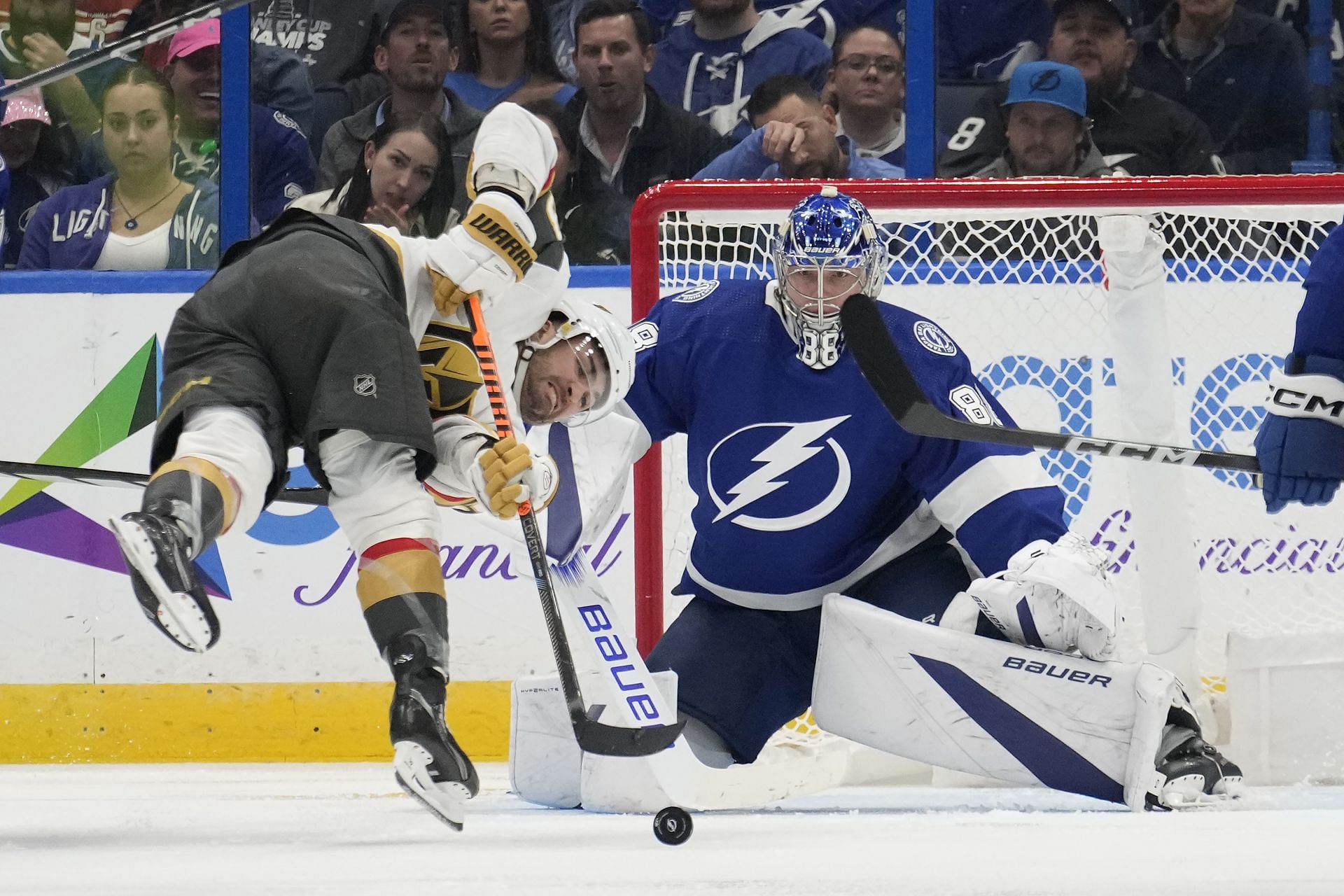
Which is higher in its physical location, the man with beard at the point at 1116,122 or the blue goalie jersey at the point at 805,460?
the man with beard at the point at 1116,122

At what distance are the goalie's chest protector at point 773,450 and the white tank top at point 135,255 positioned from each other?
1.71 metres

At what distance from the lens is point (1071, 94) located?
3984 millimetres

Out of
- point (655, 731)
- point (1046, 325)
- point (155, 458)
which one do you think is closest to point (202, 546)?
point (155, 458)

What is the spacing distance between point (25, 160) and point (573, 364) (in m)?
2.32

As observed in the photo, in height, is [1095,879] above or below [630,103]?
below

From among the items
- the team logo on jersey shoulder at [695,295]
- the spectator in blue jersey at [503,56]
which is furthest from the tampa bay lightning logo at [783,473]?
the spectator in blue jersey at [503,56]

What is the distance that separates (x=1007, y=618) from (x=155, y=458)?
1.30 meters

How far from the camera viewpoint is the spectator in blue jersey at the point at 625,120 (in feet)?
13.6

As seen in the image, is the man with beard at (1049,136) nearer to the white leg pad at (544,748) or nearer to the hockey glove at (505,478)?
the white leg pad at (544,748)

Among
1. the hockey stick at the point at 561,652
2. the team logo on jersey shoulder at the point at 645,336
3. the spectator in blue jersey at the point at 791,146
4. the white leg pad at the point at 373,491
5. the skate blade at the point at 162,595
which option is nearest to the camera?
the skate blade at the point at 162,595

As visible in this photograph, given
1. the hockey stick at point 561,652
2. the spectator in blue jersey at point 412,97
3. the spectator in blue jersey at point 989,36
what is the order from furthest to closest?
the spectator in blue jersey at point 412,97, the spectator in blue jersey at point 989,36, the hockey stick at point 561,652

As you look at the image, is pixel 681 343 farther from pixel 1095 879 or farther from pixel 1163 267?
pixel 1095 879

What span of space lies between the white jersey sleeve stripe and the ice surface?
48 centimetres

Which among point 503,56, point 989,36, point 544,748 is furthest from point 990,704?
point 503,56
